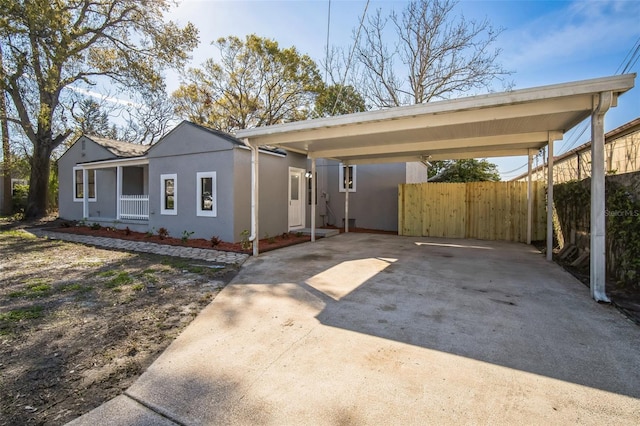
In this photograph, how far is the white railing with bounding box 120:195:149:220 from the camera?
37.4 feet

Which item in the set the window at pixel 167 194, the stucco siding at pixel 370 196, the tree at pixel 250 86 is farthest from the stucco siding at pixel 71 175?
the stucco siding at pixel 370 196

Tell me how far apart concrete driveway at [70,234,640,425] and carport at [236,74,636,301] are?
5.02ft

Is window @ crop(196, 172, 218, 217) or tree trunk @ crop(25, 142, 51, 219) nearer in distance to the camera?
window @ crop(196, 172, 218, 217)

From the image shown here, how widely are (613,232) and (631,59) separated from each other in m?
4.81

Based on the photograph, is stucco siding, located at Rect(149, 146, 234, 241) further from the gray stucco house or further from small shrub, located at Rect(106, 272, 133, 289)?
small shrub, located at Rect(106, 272, 133, 289)

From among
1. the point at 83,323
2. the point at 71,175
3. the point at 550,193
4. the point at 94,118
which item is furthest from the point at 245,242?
the point at 94,118

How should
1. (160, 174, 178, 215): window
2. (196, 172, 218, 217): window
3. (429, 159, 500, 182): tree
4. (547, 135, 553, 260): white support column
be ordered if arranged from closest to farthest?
1. (547, 135, 553, 260): white support column
2. (196, 172, 218, 217): window
3. (160, 174, 178, 215): window
4. (429, 159, 500, 182): tree

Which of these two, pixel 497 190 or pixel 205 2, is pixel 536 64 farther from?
pixel 205 2

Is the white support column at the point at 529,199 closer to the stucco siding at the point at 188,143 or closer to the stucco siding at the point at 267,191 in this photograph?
the stucco siding at the point at 267,191

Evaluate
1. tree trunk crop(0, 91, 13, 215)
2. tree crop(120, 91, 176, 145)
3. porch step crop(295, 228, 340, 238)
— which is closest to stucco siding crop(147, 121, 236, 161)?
porch step crop(295, 228, 340, 238)

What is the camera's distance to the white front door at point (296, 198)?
10.9m

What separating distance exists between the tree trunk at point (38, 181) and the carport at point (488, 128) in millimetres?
13932

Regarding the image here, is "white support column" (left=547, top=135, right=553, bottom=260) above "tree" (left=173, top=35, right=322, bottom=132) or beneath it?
beneath

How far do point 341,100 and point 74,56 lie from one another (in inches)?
508
